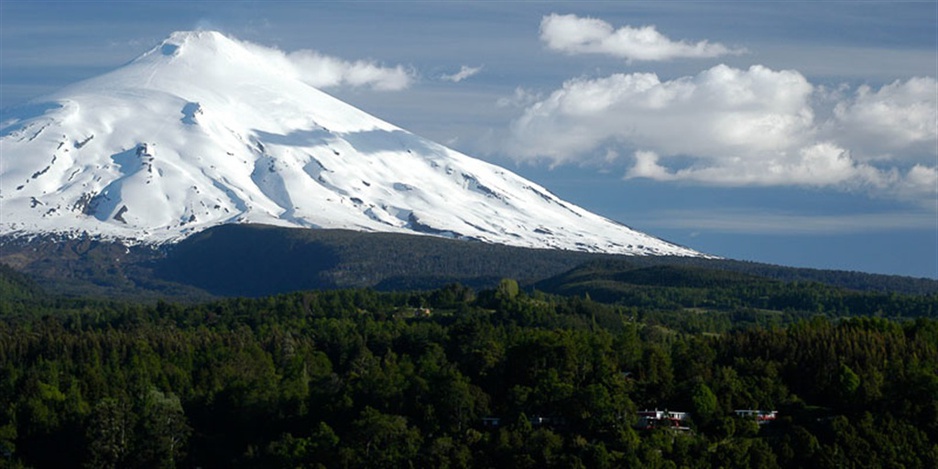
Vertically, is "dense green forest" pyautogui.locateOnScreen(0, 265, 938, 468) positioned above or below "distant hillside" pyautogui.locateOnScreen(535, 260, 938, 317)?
below

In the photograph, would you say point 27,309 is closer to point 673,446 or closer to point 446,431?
point 446,431

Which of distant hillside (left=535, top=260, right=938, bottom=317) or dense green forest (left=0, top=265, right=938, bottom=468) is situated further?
distant hillside (left=535, top=260, right=938, bottom=317)

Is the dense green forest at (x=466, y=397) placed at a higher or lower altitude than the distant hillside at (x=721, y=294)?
lower

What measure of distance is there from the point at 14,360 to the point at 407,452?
3847 cm

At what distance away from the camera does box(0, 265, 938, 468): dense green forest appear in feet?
240

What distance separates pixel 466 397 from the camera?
257 feet

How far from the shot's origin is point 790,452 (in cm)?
7169

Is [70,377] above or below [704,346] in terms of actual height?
below

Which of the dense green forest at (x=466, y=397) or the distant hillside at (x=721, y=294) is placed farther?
the distant hillside at (x=721, y=294)

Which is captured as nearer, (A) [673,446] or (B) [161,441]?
(A) [673,446]

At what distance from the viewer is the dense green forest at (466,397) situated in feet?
240

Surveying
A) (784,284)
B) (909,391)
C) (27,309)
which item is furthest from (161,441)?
(784,284)

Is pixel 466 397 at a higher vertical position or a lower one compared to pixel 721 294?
lower

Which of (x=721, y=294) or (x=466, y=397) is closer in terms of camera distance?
(x=466, y=397)
